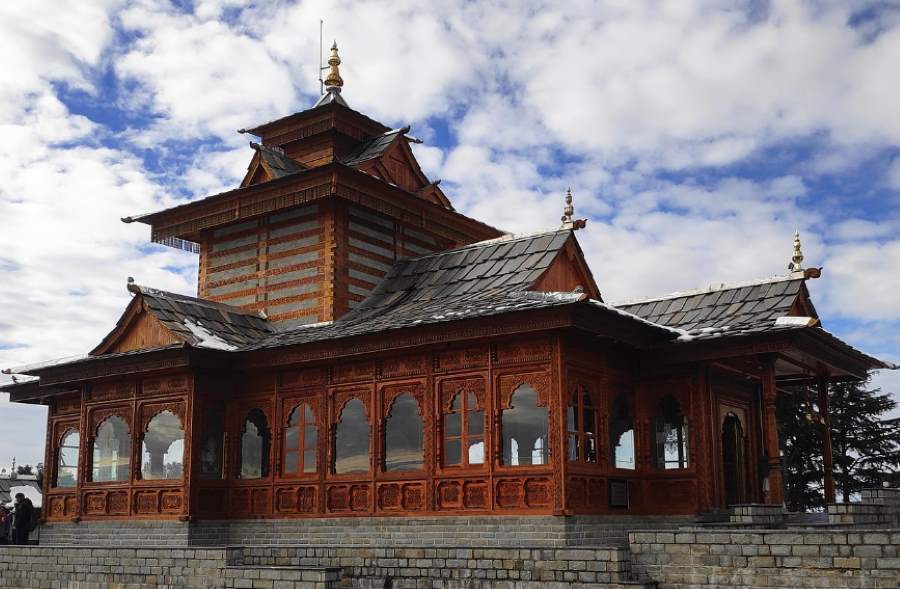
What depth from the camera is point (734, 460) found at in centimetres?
2052

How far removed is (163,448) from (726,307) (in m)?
12.0

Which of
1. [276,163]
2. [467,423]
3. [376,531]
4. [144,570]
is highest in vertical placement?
[276,163]

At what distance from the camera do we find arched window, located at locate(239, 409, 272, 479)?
2131 centimetres

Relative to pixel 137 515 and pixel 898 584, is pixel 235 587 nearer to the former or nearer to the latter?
A: pixel 137 515

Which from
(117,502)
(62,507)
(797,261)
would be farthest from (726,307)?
(62,507)

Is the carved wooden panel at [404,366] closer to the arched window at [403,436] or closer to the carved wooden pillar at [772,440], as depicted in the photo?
the arched window at [403,436]

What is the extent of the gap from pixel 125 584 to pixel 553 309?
906 cm

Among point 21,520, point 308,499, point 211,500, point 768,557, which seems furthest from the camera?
point 21,520

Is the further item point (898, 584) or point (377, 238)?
point (377, 238)

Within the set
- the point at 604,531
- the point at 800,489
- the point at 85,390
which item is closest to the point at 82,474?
the point at 85,390

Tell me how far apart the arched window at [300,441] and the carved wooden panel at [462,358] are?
3.29 meters

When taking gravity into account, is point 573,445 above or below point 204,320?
below

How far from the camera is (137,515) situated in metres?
21.1

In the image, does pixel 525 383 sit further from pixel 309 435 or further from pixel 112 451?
pixel 112 451
